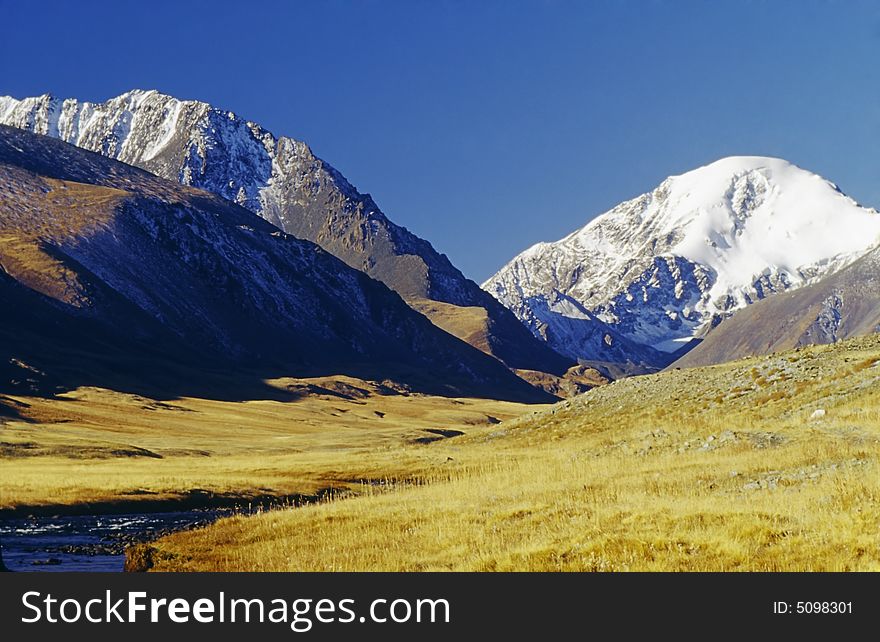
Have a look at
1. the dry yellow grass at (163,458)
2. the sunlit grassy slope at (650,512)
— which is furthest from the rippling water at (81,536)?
the dry yellow grass at (163,458)

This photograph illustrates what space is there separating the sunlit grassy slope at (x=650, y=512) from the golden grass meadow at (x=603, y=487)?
9cm

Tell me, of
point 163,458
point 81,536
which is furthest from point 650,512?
point 163,458

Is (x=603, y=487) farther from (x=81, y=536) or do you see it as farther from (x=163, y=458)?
(x=163, y=458)

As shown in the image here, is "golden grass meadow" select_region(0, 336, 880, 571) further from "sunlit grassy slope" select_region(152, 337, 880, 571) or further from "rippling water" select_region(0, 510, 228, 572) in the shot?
"rippling water" select_region(0, 510, 228, 572)

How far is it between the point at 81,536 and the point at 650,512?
27.0m

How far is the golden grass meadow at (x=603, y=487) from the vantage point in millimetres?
21281

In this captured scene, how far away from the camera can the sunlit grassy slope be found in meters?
20.7

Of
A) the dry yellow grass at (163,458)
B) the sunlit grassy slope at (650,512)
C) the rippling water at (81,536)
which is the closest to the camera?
the sunlit grassy slope at (650,512)

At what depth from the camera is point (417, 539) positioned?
27344 millimetres

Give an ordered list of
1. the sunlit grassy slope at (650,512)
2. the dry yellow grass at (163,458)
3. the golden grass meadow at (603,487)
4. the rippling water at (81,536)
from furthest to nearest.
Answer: the dry yellow grass at (163,458)
the rippling water at (81,536)
the golden grass meadow at (603,487)
the sunlit grassy slope at (650,512)

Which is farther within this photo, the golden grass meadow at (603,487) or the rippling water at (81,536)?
the rippling water at (81,536)

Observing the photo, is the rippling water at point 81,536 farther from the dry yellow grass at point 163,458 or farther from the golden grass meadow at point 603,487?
the dry yellow grass at point 163,458

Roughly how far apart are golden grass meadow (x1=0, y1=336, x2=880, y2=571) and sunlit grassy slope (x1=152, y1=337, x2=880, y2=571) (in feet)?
0.30
